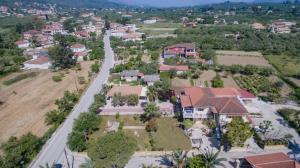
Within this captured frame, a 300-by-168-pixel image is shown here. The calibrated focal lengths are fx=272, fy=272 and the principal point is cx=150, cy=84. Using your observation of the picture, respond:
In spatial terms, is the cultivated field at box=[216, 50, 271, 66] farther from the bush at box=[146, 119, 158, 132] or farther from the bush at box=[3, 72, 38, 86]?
the bush at box=[3, 72, 38, 86]

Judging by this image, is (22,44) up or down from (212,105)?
up

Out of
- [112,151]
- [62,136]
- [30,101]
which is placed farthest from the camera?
[30,101]

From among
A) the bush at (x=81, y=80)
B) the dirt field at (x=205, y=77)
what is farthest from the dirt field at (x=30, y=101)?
the dirt field at (x=205, y=77)

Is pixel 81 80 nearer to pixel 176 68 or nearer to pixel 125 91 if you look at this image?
pixel 125 91

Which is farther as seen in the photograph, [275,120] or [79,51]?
[79,51]

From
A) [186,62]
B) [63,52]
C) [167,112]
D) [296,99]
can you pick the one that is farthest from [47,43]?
[296,99]

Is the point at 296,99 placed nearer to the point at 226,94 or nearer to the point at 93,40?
the point at 226,94

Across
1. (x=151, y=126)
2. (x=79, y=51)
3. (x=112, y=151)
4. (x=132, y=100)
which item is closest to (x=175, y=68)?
(x=132, y=100)
